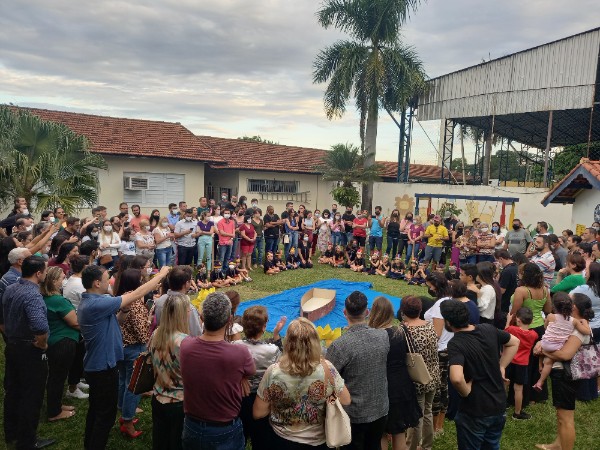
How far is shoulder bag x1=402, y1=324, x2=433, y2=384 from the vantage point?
3.84 m

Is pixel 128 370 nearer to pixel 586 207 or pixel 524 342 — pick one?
pixel 524 342

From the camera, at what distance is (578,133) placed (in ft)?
89.8

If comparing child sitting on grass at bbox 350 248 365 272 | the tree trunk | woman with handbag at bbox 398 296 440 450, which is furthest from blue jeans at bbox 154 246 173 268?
the tree trunk

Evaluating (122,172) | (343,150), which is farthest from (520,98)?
(122,172)

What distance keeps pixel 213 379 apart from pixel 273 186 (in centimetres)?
2133

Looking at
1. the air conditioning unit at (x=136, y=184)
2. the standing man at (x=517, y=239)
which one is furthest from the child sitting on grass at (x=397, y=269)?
the air conditioning unit at (x=136, y=184)

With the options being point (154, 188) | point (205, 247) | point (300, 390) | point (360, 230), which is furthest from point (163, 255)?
point (154, 188)

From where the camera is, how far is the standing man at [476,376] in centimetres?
352

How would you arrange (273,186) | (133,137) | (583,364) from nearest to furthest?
(583,364)
(133,137)
(273,186)

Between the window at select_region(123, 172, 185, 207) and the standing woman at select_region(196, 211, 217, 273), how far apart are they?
9.30 m

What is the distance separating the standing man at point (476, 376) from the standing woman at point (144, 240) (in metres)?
8.01

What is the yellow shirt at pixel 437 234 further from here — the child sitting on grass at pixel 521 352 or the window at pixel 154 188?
the window at pixel 154 188

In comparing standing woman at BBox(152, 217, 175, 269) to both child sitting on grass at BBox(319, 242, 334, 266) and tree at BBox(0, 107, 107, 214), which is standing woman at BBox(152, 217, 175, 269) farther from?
child sitting on grass at BBox(319, 242, 334, 266)

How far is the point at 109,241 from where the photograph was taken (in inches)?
369
